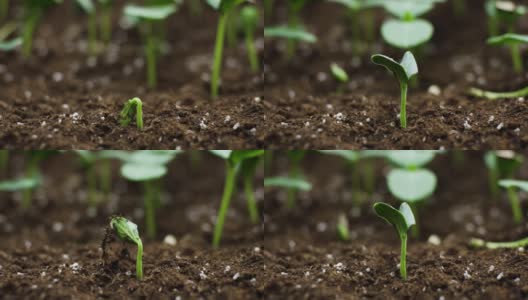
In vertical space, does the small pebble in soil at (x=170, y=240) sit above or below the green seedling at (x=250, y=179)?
below

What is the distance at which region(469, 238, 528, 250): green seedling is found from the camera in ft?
4.63

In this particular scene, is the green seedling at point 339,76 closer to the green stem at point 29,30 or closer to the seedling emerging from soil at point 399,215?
the seedling emerging from soil at point 399,215

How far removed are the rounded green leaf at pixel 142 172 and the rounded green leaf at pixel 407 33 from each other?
604 millimetres

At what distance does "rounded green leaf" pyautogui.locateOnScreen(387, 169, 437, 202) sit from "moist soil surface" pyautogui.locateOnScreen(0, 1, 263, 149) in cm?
33

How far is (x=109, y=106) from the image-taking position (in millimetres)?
1450

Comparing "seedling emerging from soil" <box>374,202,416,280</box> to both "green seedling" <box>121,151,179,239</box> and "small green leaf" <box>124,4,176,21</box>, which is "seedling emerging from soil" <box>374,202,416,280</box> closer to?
"green seedling" <box>121,151,179,239</box>

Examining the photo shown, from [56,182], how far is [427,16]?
128cm

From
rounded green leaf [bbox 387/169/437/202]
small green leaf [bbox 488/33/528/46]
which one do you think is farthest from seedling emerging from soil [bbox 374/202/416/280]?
small green leaf [bbox 488/33/528/46]

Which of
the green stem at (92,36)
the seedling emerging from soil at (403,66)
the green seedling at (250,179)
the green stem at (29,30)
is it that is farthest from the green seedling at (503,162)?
the green stem at (29,30)

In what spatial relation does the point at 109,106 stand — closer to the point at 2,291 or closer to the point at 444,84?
the point at 2,291

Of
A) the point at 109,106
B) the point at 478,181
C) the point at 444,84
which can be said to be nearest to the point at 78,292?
the point at 109,106

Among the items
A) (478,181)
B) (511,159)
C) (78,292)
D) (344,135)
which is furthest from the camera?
(478,181)

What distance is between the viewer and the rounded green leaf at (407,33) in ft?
4.73

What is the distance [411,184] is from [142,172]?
0.61m
